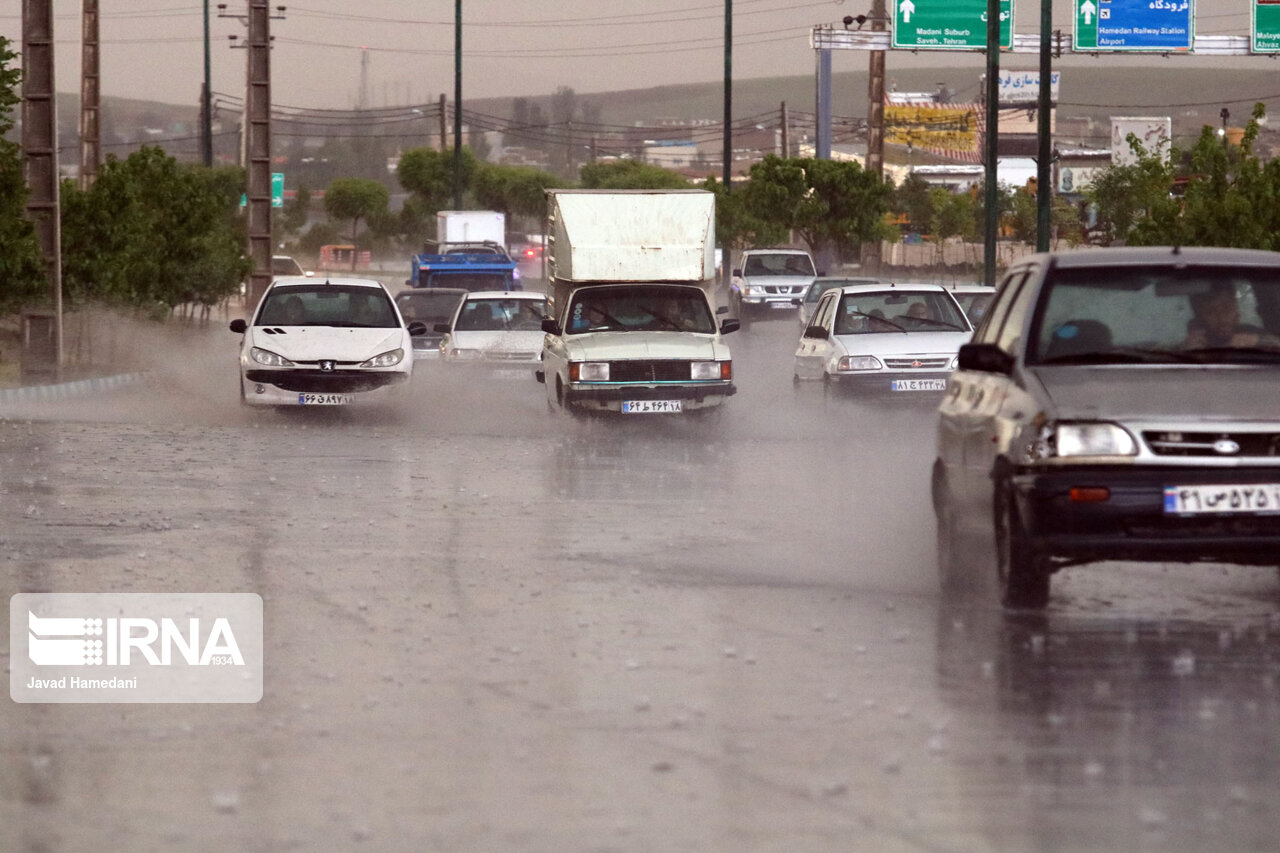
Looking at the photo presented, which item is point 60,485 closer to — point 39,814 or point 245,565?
point 245,565

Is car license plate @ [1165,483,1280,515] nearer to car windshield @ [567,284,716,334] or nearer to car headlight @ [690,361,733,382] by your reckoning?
car headlight @ [690,361,733,382]

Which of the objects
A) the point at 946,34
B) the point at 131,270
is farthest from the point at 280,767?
the point at 946,34

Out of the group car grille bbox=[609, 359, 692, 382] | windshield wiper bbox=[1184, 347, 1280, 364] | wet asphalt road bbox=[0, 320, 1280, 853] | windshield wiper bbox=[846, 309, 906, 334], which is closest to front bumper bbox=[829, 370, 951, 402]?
windshield wiper bbox=[846, 309, 906, 334]

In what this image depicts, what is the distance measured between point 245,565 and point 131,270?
25898mm

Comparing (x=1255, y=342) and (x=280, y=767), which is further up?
(x=1255, y=342)

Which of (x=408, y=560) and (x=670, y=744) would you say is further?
(x=408, y=560)

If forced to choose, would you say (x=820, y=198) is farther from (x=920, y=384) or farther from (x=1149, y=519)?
(x=1149, y=519)

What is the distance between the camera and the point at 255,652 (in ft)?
28.8

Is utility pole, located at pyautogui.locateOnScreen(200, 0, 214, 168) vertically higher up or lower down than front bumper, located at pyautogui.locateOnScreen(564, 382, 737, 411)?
higher up

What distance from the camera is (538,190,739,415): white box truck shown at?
2211 centimetres

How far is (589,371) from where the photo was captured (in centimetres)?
2208

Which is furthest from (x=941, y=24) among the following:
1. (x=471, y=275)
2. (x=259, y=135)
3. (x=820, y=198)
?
(x=820, y=198)

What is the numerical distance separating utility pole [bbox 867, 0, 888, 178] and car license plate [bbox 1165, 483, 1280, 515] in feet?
168

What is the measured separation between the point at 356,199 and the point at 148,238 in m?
101
